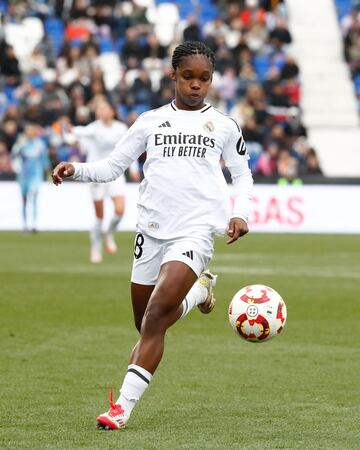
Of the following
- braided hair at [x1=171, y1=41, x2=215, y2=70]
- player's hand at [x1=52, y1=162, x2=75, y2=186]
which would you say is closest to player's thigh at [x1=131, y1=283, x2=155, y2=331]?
player's hand at [x1=52, y1=162, x2=75, y2=186]

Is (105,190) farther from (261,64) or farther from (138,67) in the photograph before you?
(261,64)

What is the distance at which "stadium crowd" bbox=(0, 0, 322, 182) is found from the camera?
30000 millimetres

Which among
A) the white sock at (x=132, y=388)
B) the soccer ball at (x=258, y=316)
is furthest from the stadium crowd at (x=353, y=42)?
the white sock at (x=132, y=388)

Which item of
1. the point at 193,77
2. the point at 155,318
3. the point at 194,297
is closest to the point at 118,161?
the point at 193,77

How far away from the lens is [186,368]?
962cm

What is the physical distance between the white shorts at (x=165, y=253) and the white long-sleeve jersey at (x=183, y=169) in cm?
5

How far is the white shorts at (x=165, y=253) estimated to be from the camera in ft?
24.0

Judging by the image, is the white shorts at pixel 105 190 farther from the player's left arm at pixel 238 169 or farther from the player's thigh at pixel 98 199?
the player's left arm at pixel 238 169

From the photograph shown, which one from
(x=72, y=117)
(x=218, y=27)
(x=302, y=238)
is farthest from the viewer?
(x=218, y=27)

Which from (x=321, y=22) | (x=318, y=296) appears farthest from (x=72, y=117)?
(x=318, y=296)

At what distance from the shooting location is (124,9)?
3416cm

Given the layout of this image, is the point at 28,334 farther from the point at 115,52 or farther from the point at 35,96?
the point at 115,52

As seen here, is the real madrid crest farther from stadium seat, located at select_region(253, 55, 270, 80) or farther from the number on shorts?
stadium seat, located at select_region(253, 55, 270, 80)

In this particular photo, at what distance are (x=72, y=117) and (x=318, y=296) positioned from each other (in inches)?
631
